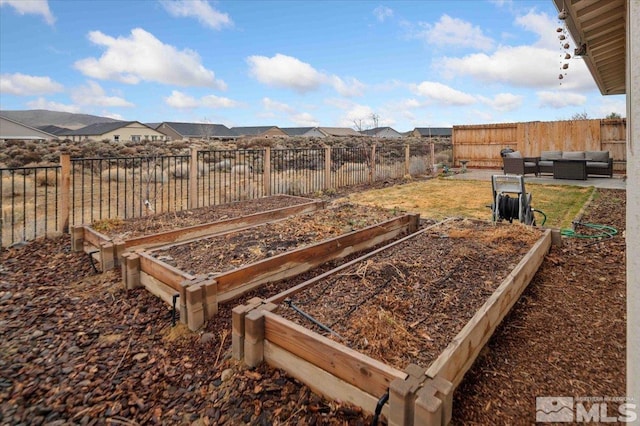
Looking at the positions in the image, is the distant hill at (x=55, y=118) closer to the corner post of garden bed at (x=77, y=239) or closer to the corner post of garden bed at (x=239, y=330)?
the corner post of garden bed at (x=77, y=239)

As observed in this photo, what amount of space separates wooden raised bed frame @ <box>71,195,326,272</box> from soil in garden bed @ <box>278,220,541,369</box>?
235 cm

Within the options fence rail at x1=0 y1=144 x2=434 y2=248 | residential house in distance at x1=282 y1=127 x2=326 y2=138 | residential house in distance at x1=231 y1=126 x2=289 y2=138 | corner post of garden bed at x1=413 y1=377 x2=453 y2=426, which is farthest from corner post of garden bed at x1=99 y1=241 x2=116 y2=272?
residential house in distance at x1=282 y1=127 x2=326 y2=138

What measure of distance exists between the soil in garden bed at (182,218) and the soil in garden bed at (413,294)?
116 inches

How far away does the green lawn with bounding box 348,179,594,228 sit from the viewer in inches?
260

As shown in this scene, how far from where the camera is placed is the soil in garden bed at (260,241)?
11.4 ft

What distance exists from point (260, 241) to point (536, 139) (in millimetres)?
15733

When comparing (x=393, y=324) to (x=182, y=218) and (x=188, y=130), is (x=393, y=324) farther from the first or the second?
(x=188, y=130)

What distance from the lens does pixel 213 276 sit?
2906 mm

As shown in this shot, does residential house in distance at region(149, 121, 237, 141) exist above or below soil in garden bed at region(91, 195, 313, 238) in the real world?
above

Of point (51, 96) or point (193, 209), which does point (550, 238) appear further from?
point (51, 96)

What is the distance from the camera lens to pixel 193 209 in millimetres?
6180

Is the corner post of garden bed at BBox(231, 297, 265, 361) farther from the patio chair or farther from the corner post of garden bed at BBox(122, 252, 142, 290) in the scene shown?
the patio chair

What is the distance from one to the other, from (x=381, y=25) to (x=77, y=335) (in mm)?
12467

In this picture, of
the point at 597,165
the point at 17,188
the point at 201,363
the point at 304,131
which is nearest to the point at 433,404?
the point at 201,363
